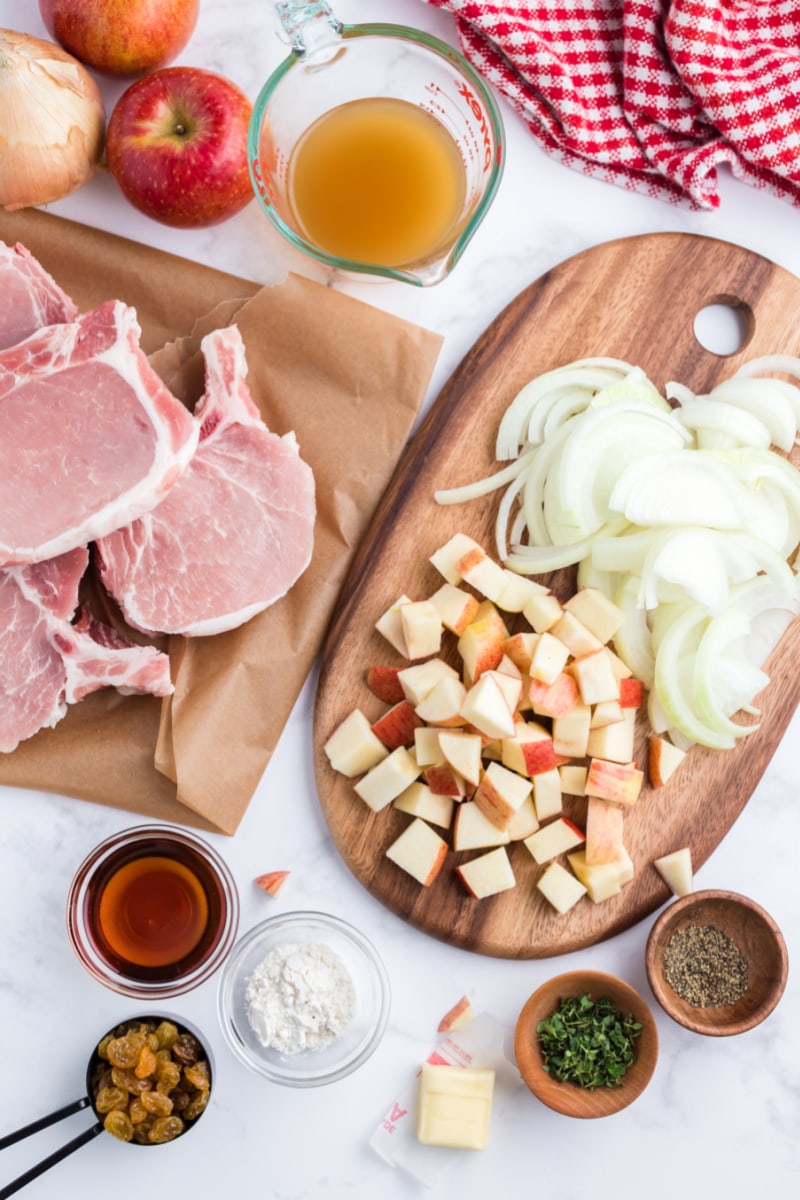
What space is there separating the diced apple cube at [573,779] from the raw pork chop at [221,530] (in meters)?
0.74

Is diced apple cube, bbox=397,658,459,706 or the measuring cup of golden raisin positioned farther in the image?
diced apple cube, bbox=397,658,459,706

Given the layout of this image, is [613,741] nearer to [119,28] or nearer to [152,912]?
[152,912]

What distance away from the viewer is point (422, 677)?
7.64 ft

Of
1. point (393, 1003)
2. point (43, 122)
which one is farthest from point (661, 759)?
point (43, 122)

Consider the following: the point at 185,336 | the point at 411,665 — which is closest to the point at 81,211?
the point at 185,336

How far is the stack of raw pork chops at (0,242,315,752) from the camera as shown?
2.21m

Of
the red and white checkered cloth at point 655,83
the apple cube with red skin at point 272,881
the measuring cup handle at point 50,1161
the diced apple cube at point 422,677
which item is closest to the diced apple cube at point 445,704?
the diced apple cube at point 422,677

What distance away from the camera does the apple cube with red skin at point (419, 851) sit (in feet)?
7.63

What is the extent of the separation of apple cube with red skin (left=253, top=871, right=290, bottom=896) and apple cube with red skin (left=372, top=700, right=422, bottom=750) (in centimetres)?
38

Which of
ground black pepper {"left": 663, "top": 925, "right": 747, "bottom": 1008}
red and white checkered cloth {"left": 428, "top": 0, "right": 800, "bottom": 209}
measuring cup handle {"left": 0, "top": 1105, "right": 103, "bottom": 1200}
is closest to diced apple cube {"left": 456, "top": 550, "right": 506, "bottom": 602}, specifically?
ground black pepper {"left": 663, "top": 925, "right": 747, "bottom": 1008}

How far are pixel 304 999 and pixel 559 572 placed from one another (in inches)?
42.7

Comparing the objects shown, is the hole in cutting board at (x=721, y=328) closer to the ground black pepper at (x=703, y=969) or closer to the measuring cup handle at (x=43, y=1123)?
the ground black pepper at (x=703, y=969)

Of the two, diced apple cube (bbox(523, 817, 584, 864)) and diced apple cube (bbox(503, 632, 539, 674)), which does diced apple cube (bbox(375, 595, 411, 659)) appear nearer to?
diced apple cube (bbox(503, 632, 539, 674))

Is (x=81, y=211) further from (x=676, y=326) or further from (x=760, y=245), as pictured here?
(x=760, y=245)
